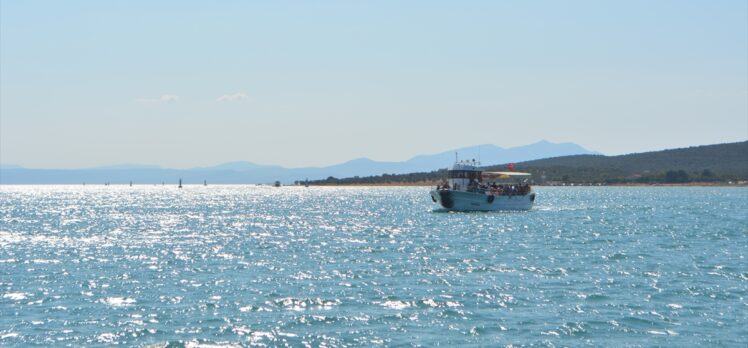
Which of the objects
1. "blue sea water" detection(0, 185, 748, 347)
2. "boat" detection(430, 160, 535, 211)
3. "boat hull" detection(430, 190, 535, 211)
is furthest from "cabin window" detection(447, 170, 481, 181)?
"blue sea water" detection(0, 185, 748, 347)

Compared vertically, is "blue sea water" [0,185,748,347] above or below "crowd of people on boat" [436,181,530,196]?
below

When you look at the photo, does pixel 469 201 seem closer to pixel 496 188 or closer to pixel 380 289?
pixel 496 188

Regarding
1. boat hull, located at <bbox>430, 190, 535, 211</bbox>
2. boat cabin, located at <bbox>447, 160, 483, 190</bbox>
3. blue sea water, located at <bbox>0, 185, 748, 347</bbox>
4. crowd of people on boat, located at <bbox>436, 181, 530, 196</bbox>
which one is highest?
boat cabin, located at <bbox>447, 160, 483, 190</bbox>

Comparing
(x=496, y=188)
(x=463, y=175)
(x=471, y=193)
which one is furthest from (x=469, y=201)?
(x=496, y=188)

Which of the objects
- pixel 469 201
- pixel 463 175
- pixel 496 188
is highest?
pixel 463 175

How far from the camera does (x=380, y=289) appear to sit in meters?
33.9

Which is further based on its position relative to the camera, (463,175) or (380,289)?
(463,175)

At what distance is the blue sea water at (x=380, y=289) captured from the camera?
25.7 meters

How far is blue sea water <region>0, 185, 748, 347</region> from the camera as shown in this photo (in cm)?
2570

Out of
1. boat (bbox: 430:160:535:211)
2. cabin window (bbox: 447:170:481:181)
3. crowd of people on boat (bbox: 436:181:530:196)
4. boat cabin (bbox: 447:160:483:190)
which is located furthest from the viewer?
cabin window (bbox: 447:170:481:181)

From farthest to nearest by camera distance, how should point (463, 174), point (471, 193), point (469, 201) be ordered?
point (463, 174) < point (469, 201) < point (471, 193)

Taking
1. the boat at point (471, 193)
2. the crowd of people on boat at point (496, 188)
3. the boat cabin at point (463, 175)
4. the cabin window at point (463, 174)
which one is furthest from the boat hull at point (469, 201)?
the cabin window at point (463, 174)

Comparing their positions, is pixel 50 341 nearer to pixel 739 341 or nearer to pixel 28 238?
pixel 739 341

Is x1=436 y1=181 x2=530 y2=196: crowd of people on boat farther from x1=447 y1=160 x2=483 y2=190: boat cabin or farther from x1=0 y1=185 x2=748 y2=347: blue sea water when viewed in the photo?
x1=0 y1=185 x2=748 y2=347: blue sea water
